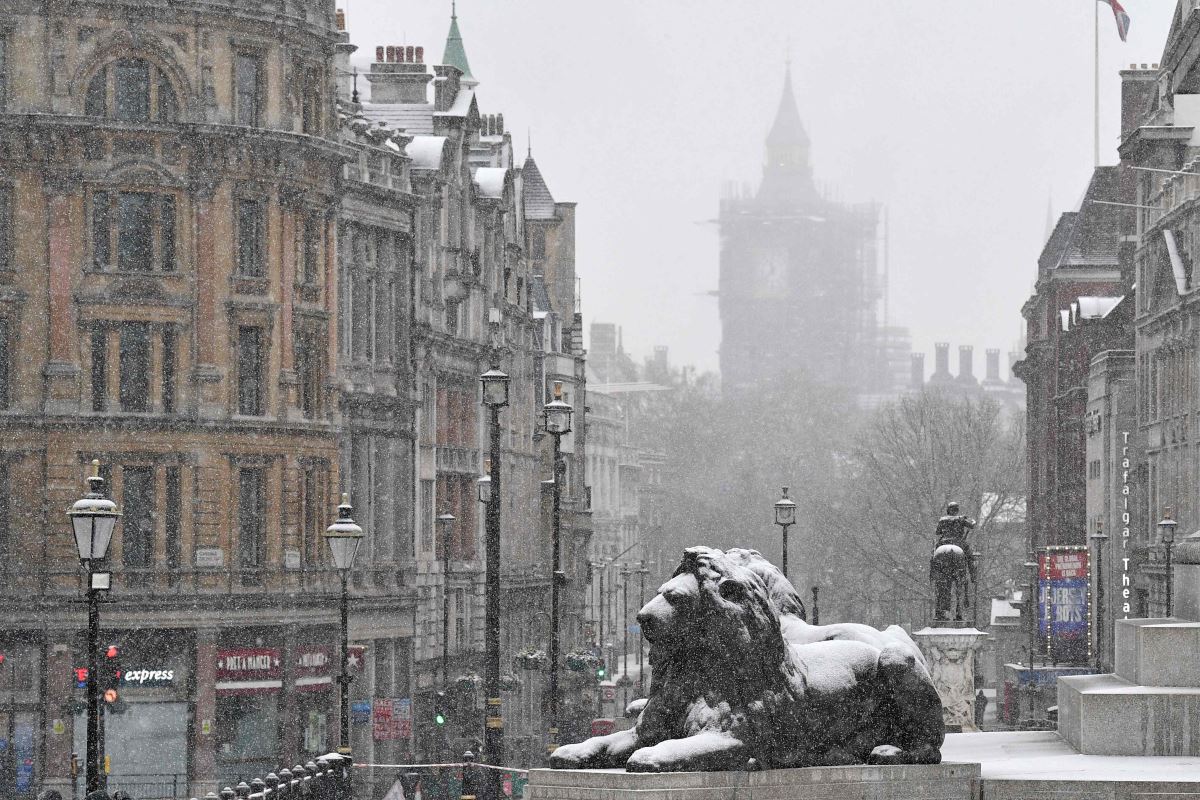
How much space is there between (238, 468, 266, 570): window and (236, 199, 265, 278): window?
3.94 metres

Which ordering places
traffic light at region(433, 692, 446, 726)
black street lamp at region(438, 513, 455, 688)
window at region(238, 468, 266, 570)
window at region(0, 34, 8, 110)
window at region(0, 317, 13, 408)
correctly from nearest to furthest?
window at region(0, 34, 8, 110)
window at region(0, 317, 13, 408)
window at region(238, 468, 266, 570)
traffic light at region(433, 692, 446, 726)
black street lamp at region(438, 513, 455, 688)

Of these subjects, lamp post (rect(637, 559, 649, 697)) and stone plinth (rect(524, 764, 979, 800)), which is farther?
lamp post (rect(637, 559, 649, 697))

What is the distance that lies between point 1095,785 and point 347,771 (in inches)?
602

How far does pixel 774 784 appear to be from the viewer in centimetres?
1616

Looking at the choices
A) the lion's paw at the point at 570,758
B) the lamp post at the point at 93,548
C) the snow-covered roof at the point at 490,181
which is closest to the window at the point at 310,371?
the snow-covered roof at the point at 490,181

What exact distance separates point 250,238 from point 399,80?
18861 mm

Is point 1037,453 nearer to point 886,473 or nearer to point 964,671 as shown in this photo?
point 886,473

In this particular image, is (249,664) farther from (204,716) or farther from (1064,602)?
(1064,602)

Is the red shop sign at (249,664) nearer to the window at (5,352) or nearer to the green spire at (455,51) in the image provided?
the window at (5,352)

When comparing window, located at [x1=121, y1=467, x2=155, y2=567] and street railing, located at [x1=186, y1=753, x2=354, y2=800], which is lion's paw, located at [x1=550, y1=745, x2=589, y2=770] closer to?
street railing, located at [x1=186, y1=753, x2=354, y2=800]

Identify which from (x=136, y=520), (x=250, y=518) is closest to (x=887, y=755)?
(x=136, y=520)

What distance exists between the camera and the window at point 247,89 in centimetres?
5391

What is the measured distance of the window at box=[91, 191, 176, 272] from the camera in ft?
172

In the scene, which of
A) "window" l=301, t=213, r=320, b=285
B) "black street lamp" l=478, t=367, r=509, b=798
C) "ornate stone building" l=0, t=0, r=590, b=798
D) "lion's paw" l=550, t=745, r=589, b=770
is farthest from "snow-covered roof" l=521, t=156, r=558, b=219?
"lion's paw" l=550, t=745, r=589, b=770
